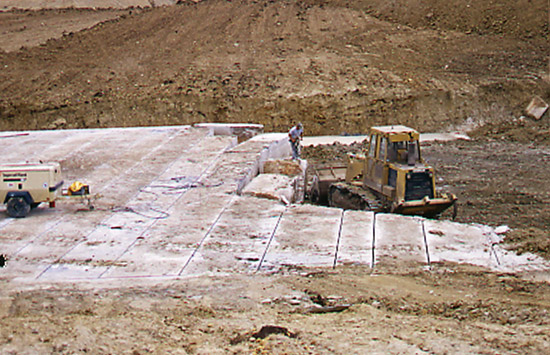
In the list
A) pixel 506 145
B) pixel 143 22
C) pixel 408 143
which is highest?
pixel 143 22

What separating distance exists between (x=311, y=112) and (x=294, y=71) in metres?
2.41

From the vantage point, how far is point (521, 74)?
24422 mm

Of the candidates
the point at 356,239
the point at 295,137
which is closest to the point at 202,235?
the point at 356,239

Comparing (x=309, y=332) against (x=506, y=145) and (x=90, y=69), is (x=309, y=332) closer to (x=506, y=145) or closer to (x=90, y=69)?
(x=506, y=145)

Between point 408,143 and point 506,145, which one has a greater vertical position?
point 408,143

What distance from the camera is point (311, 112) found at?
22500 mm

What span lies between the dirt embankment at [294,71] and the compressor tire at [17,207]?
11431mm

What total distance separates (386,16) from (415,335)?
2700 cm

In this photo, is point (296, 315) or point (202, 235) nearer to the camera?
point (296, 315)

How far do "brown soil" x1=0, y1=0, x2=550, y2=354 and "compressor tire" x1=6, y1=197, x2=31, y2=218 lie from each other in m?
2.94

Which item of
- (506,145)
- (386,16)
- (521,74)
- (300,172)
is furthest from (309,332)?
(386,16)

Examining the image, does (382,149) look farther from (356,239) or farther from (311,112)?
(311,112)

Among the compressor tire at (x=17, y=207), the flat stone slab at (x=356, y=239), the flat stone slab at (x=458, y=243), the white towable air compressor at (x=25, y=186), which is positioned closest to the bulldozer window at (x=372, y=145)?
the flat stone slab at (x=356, y=239)

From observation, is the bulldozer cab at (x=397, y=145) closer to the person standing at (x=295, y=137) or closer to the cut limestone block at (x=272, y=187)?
the cut limestone block at (x=272, y=187)
